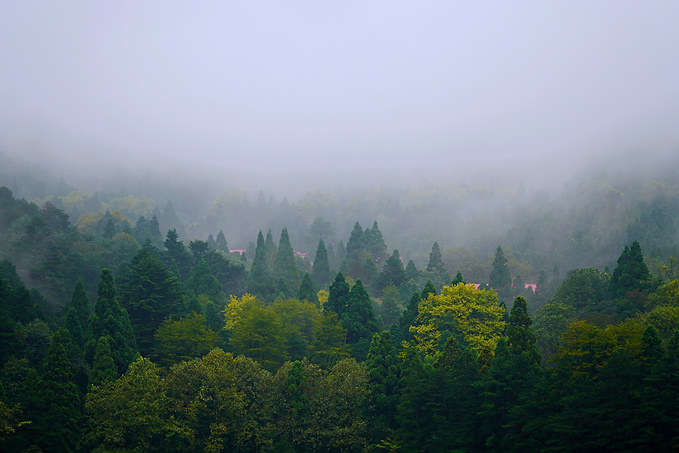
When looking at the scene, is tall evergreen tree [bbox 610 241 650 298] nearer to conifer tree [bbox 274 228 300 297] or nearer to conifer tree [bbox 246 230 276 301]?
conifer tree [bbox 246 230 276 301]

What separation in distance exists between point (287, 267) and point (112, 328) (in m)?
50.2

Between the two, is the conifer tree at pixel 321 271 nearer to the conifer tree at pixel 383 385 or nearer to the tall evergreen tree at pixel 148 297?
the tall evergreen tree at pixel 148 297

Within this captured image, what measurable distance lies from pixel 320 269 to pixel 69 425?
6314cm

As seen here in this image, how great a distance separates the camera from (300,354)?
2365 inches

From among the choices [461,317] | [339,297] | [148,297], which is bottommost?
[148,297]

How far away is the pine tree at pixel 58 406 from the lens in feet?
129

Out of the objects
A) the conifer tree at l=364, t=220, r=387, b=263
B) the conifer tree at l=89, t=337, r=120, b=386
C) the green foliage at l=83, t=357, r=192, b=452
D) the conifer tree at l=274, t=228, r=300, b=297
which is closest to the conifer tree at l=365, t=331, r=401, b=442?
the green foliage at l=83, t=357, r=192, b=452

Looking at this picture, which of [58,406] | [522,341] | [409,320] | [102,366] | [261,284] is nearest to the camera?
[58,406]

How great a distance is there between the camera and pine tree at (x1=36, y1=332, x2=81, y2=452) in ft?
129

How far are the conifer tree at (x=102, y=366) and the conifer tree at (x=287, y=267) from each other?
49613 mm

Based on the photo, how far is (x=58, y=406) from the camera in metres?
40.2

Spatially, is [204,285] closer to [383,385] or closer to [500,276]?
[383,385]

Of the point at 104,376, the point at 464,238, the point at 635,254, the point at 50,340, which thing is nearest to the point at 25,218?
the point at 50,340

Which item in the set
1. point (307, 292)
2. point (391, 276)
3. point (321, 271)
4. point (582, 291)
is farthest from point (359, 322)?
point (321, 271)
